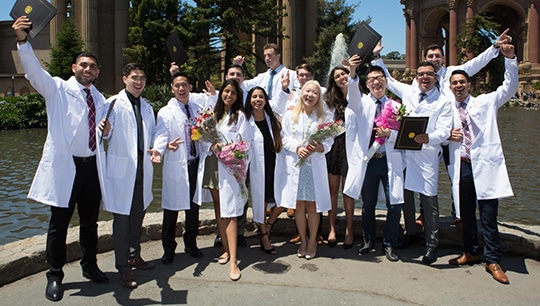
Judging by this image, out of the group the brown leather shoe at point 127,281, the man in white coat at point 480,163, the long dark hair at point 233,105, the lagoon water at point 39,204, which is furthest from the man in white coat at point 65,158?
the man in white coat at point 480,163

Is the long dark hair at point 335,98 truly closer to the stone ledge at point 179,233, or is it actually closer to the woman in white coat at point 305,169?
the woman in white coat at point 305,169

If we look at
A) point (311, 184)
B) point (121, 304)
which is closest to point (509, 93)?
point (311, 184)

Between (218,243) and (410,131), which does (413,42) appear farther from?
(218,243)

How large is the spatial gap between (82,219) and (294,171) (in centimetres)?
269

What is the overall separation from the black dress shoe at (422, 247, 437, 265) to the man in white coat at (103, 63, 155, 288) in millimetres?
3574

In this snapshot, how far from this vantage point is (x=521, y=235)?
18.9 ft

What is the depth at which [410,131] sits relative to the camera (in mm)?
5578

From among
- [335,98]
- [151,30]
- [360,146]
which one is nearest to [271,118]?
[335,98]

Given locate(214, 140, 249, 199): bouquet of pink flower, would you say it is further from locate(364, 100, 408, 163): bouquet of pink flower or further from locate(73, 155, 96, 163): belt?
locate(364, 100, 408, 163): bouquet of pink flower

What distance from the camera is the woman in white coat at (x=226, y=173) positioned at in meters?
5.59

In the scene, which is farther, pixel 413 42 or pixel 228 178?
pixel 413 42

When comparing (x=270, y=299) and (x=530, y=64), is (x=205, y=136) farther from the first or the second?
(x=530, y=64)

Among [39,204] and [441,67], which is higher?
[441,67]

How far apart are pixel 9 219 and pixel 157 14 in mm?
25965
